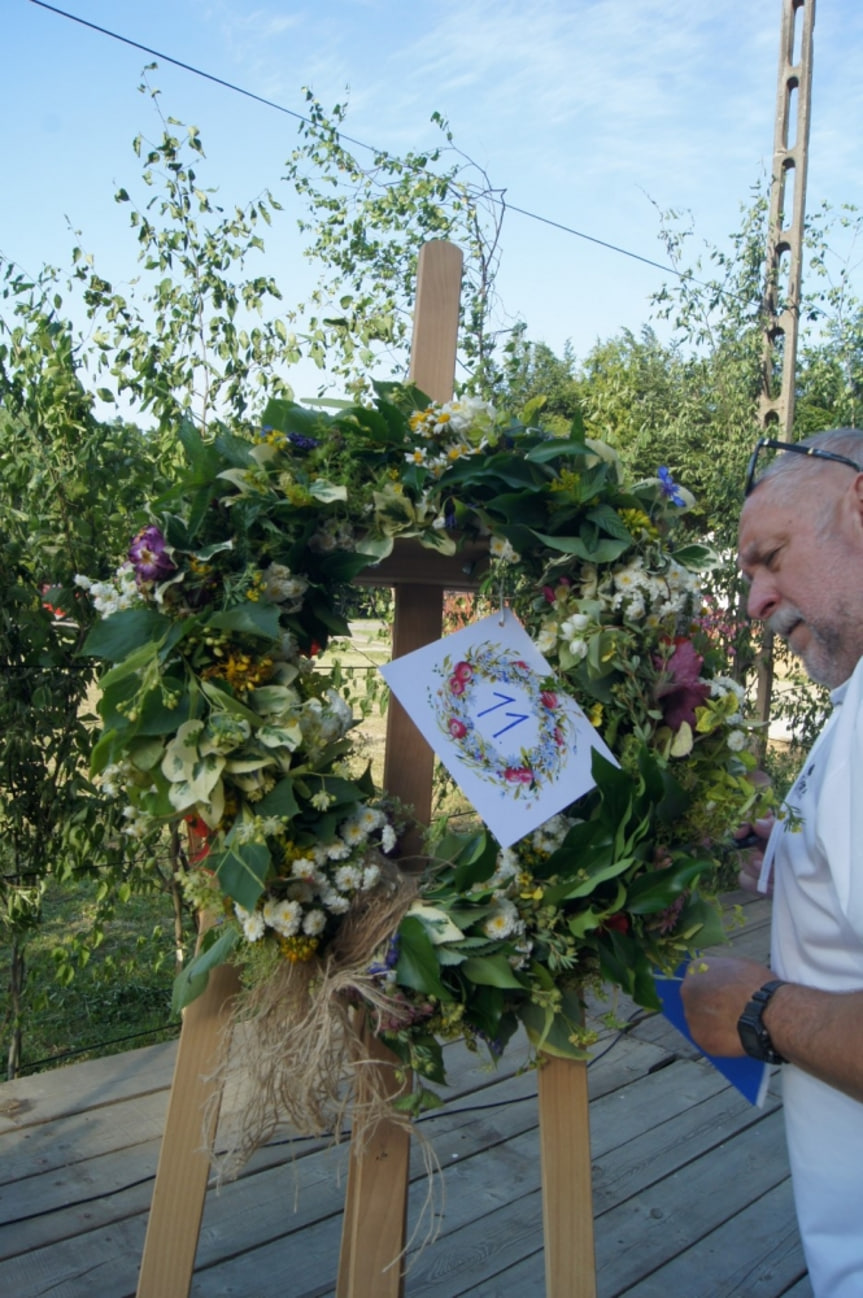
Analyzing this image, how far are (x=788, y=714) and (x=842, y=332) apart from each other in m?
2.02

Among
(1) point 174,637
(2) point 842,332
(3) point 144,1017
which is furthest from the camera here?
(2) point 842,332

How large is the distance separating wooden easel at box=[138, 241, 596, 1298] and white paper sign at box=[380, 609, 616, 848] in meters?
0.17

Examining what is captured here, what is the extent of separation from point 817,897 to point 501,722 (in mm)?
441

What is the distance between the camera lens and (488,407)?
1382 millimetres

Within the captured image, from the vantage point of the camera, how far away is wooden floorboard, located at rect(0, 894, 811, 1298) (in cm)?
169

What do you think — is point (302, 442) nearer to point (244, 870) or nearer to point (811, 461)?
point (244, 870)

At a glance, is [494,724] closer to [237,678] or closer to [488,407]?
[237,678]

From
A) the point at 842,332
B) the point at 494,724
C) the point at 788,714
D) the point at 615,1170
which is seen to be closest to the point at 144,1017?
the point at 615,1170

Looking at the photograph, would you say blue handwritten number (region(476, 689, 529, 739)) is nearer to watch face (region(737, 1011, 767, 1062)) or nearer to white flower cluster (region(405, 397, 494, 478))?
white flower cluster (region(405, 397, 494, 478))

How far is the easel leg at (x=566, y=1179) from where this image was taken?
1274mm

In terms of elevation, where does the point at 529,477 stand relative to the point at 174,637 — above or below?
above

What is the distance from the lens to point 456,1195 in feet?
6.34

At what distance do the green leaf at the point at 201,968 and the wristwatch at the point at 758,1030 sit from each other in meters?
0.62

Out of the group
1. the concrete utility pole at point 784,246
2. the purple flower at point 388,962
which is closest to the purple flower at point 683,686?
the purple flower at point 388,962
